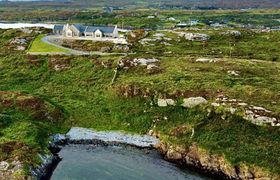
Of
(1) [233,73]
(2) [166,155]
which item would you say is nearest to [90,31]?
(1) [233,73]

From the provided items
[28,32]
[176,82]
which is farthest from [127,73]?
[28,32]

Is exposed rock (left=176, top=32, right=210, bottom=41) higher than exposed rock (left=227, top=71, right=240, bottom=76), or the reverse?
exposed rock (left=176, top=32, right=210, bottom=41)

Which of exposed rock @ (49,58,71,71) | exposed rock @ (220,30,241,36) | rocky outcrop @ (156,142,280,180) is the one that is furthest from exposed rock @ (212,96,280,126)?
exposed rock @ (220,30,241,36)

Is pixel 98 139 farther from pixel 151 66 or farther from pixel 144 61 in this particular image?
pixel 144 61

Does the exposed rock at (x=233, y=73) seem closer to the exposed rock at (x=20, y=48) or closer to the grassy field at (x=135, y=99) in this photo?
the grassy field at (x=135, y=99)

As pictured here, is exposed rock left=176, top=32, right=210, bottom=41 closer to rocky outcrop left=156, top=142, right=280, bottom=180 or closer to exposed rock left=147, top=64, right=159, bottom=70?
exposed rock left=147, top=64, right=159, bottom=70

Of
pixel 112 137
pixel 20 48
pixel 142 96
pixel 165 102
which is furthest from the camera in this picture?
A: pixel 20 48

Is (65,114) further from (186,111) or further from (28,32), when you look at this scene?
(28,32)

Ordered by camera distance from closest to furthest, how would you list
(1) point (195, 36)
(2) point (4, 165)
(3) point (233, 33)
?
1. (2) point (4, 165)
2. (1) point (195, 36)
3. (3) point (233, 33)
